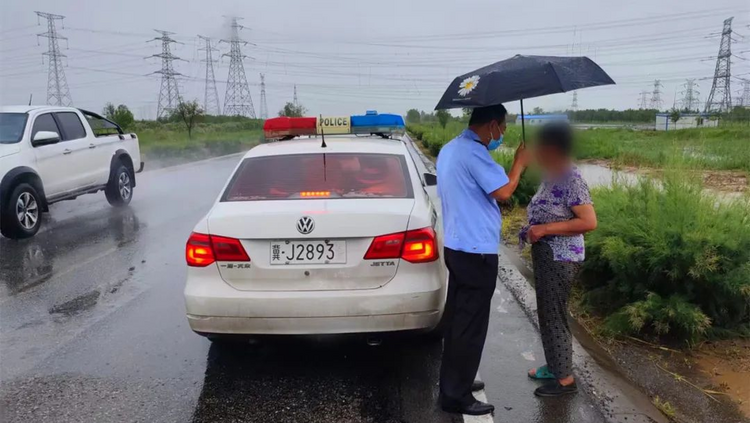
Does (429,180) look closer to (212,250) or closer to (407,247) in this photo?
(407,247)

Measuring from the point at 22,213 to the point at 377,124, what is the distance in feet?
18.0

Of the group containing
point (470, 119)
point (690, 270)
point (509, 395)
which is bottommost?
point (509, 395)

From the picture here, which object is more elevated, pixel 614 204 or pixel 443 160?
pixel 443 160

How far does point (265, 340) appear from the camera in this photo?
3.51 meters

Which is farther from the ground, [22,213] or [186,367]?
[22,213]

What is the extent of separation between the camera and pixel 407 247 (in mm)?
3412

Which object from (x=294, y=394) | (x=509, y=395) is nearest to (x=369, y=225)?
(x=294, y=394)

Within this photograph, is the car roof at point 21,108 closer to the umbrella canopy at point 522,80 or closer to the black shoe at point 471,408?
the umbrella canopy at point 522,80

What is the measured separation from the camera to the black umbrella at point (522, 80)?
2.81 m

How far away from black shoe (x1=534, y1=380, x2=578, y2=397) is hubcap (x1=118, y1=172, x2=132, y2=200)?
928 cm

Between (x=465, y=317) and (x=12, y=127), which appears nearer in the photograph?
(x=465, y=317)

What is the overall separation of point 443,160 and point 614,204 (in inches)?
103

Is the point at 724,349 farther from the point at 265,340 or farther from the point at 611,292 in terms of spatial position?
the point at 265,340

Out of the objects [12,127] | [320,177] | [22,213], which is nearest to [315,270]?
[320,177]
